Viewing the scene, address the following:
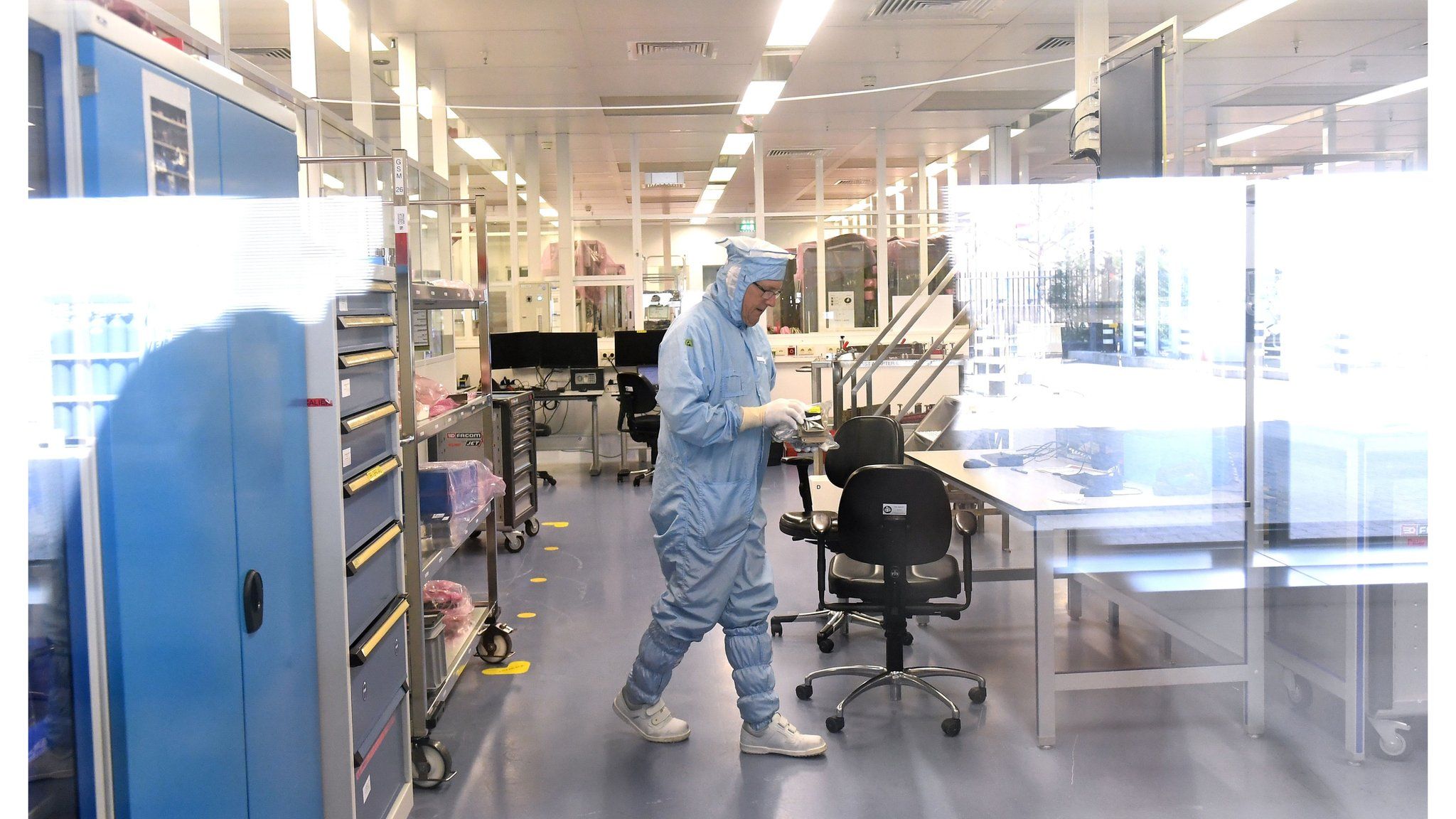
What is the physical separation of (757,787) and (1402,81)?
208 centimetres

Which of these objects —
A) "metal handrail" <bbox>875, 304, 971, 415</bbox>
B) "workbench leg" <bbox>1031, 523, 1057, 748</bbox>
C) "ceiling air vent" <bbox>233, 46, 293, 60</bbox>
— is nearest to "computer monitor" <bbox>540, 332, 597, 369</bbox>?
"ceiling air vent" <bbox>233, 46, 293, 60</bbox>

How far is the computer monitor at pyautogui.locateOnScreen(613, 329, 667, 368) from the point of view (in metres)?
7.82

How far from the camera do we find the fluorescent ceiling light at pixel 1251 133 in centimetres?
249

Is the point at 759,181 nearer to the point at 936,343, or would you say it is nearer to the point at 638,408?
the point at 638,408

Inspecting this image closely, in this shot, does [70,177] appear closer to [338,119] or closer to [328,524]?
[328,524]

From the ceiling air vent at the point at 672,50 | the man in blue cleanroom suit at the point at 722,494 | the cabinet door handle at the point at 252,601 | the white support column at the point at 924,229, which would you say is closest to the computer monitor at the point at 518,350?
the ceiling air vent at the point at 672,50

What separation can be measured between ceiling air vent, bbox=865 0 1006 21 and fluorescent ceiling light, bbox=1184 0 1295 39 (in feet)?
3.85

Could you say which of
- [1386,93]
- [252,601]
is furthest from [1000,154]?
[252,601]

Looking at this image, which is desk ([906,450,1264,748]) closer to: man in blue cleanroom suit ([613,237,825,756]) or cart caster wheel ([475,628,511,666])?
man in blue cleanroom suit ([613,237,825,756])

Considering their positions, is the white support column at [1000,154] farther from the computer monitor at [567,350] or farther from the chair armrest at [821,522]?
the chair armrest at [821,522]

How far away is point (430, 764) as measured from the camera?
2.50 m

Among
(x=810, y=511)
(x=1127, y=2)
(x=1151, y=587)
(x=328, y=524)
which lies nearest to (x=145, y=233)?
(x=328, y=524)

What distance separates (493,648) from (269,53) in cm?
446

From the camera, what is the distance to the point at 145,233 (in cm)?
109
